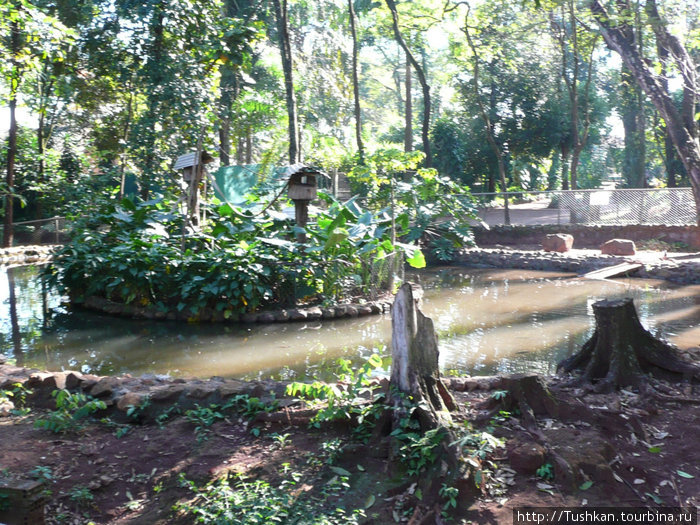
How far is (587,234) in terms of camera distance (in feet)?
61.8

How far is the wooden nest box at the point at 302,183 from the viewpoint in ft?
34.3

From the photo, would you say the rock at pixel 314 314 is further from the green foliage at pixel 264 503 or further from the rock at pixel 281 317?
the green foliage at pixel 264 503

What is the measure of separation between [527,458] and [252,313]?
667 cm

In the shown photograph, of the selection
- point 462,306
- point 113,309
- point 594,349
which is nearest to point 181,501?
point 594,349

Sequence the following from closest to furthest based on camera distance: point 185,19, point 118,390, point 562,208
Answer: point 118,390, point 185,19, point 562,208

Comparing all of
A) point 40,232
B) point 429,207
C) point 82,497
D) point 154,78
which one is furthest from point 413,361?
point 40,232

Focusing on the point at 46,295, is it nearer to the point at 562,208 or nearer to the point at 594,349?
the point at 594,349

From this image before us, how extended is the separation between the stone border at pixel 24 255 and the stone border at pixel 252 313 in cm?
835

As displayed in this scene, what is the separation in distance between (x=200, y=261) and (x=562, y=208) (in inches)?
529

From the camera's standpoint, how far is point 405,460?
3.53 m

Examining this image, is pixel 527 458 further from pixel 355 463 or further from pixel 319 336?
pixel 319 336

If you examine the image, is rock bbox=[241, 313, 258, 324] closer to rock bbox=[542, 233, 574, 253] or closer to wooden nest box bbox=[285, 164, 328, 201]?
wooden nest box bbox=[285, 164, 328, 201]

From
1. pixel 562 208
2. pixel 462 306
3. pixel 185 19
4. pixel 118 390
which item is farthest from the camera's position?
pixel 562 208

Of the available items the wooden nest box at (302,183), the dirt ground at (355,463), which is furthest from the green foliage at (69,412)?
the wooden nest box at (302,183)
